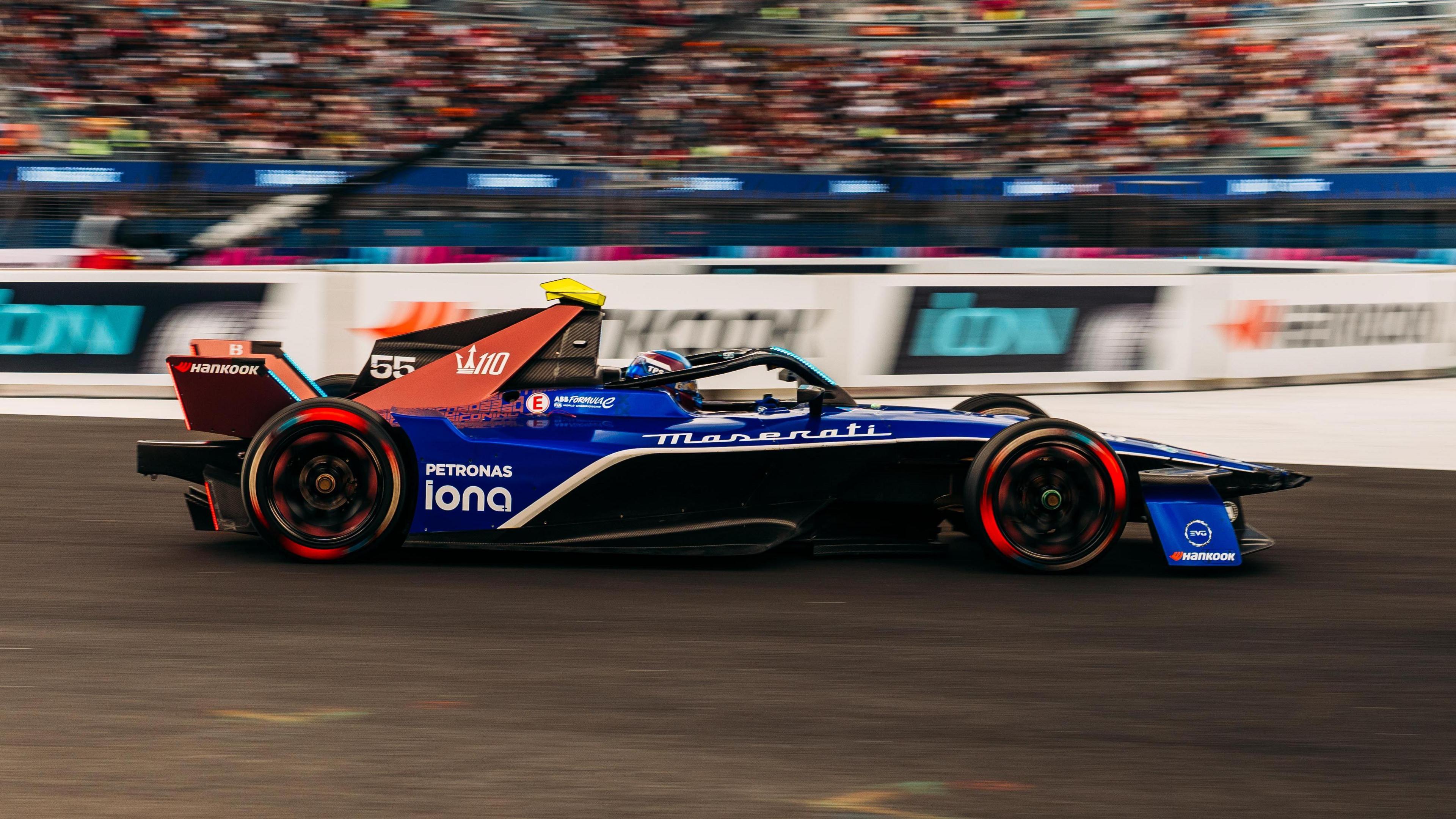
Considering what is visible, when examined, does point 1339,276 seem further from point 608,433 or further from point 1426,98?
point 608,433

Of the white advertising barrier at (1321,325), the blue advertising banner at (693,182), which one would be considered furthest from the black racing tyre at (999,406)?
the blue advertising banner at (693,182)

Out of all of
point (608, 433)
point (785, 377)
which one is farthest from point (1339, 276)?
point (608, 433)

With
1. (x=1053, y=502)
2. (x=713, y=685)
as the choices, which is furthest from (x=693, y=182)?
(x=713, y=685)

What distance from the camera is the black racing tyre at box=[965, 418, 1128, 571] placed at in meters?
5.95

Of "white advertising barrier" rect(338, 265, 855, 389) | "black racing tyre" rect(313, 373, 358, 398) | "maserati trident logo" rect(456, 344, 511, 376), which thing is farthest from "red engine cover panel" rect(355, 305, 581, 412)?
"white advertising barrier" rect(338, 265, 855, 389)

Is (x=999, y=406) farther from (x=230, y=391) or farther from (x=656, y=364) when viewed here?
(x=230, y=391)

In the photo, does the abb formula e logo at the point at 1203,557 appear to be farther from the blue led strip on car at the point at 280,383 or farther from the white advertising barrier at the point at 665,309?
the white advertising barrier at the point at 665,309

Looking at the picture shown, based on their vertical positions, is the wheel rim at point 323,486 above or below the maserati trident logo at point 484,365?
below

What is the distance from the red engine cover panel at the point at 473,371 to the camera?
6.26 meters

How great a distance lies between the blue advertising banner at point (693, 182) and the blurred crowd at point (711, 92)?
35 cm

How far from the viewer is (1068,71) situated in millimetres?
20406

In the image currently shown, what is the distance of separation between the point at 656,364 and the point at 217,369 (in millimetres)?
1966

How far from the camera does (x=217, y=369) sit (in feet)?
20.7

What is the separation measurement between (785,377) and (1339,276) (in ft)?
28.8
